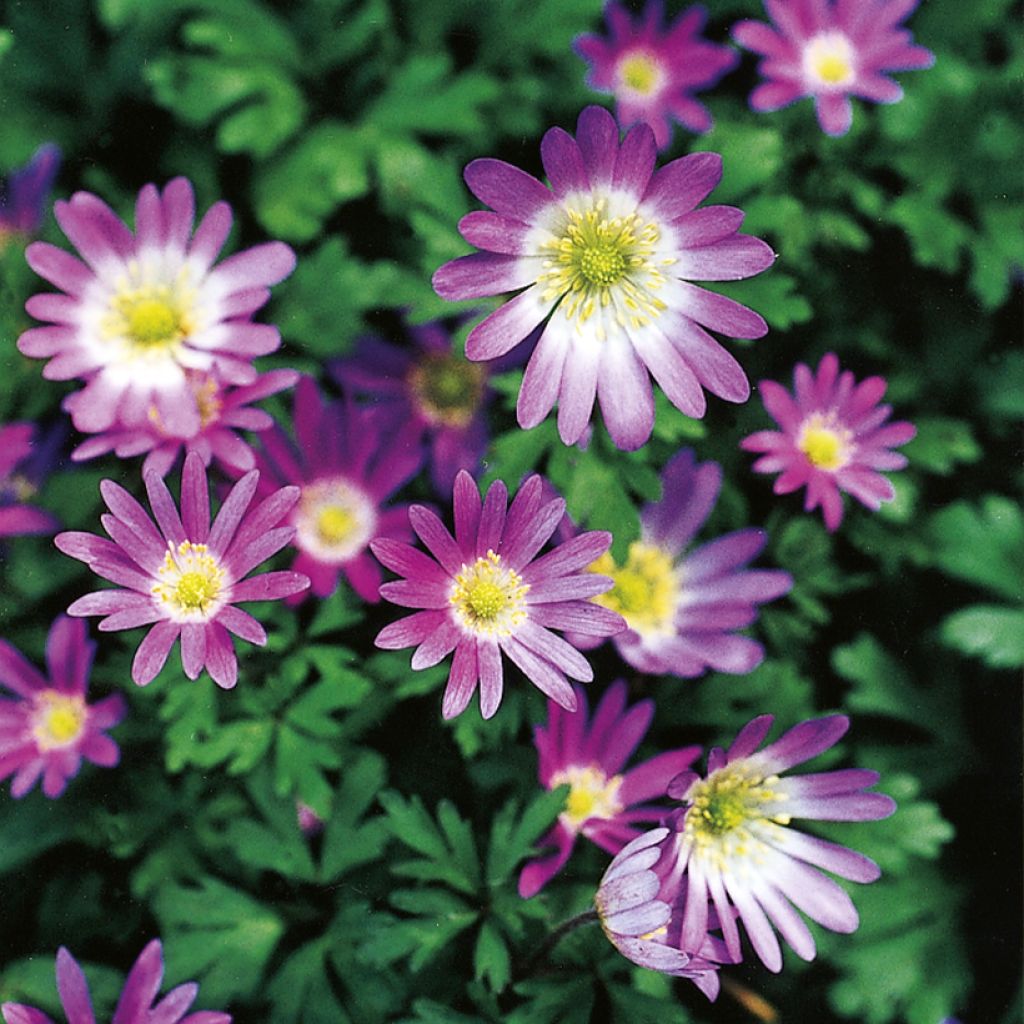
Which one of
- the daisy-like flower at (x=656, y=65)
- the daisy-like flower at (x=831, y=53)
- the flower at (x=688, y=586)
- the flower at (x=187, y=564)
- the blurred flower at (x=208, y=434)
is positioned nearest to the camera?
the flower at (x=187, y=564)

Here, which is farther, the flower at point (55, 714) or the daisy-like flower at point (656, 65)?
the daisy-like flower at point (656, 65)

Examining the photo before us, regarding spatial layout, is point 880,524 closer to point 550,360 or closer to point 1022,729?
point 1022,729

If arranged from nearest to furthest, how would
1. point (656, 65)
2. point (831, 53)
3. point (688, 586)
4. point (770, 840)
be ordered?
1. point (770, 840)
2. point (688, 586)
3. point (831, 53)
4. point (656, 65)

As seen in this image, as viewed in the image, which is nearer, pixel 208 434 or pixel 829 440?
pixel 208 434

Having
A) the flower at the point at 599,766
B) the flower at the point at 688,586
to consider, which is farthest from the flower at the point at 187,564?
the flower at the point at 688,586

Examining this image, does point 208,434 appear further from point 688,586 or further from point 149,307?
point 688,586

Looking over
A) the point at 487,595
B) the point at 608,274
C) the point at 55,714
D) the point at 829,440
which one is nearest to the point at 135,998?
the point at 55,714

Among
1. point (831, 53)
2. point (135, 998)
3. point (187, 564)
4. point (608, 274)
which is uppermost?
point (831, 53)

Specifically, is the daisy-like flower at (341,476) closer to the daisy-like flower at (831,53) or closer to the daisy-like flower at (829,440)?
the daisy-like flower at (829,440)

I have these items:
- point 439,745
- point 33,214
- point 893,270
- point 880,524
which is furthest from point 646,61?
point 439,745
